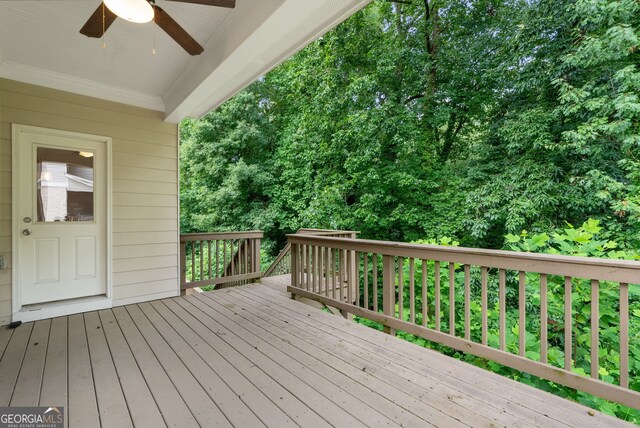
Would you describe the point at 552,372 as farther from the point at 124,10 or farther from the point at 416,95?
the point at 416,95

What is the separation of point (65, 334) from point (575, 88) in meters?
7.70

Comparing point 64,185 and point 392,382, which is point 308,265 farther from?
point 64,185

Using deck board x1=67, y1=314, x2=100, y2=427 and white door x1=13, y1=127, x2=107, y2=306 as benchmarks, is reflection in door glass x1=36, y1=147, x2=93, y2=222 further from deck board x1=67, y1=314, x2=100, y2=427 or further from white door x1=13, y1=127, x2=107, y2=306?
deck board x1=67, y1=314, x2=100, y2=427

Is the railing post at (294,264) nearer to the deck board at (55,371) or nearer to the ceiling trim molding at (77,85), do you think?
the deck board at (55,371)

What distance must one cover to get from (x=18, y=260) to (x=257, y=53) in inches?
128

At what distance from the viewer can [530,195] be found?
202 inches

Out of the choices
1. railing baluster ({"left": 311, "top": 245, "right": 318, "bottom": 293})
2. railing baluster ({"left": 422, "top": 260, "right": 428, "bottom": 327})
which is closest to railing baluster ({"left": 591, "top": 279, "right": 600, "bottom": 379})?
railing baluster ({"left": 422, "top": 260, "right": 428, "bottom": 327})

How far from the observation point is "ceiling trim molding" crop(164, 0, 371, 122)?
6.33 feet

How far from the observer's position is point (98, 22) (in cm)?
176

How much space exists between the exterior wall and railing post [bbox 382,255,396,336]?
294 cm

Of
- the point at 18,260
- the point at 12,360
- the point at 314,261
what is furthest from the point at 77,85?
the point at 314,261

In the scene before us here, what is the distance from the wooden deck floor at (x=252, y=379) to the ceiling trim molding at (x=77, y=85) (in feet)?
8.43

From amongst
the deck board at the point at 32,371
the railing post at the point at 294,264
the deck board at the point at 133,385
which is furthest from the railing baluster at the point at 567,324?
the deck board at the point at 32,371

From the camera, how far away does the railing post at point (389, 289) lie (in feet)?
8.70
